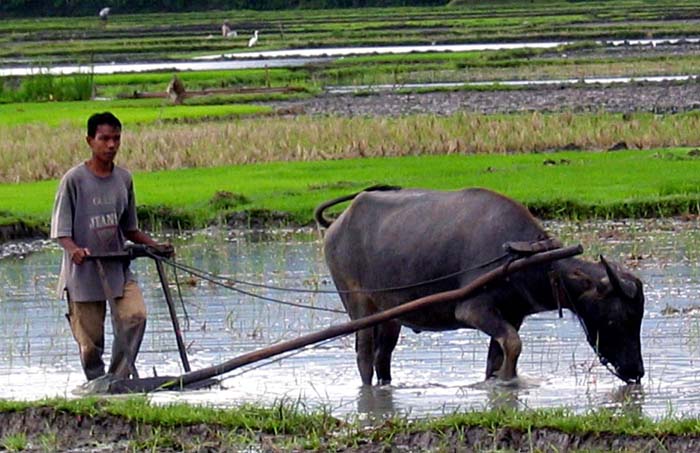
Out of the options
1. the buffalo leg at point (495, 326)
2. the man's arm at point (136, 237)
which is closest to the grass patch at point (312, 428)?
the buffalo leg at point (495, 326)

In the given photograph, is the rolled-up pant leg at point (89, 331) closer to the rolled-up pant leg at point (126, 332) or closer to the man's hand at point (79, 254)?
the rolled-up pant leg at point (126, 332)

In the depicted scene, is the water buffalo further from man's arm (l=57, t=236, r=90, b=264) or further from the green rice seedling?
the green rice seedling

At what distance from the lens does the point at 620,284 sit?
7.29 m

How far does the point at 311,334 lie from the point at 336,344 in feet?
6.65

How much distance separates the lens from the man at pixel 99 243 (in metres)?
7.51

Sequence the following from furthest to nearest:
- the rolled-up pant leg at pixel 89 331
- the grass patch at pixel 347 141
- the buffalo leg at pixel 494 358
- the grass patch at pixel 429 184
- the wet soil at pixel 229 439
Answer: the grass patch at pixel 347 141
the grass patch at pixel 429 184
the rolled-up pant leg at pixel 89 331
the buffalo leg at pixel 494 358
the wet soil at pixel 229 439

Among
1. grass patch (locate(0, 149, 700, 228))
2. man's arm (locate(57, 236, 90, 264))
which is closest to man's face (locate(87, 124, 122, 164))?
man's arm (locate(57, 236, 90, 264))

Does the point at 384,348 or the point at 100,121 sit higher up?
the point at 100,121

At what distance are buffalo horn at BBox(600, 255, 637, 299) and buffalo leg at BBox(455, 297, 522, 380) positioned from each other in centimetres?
52

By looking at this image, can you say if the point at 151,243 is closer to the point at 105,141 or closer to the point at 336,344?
the point at 105,141

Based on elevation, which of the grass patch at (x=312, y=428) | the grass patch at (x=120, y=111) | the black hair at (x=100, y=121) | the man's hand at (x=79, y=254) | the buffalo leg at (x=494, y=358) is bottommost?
the grass patch at (x=312, y=428)

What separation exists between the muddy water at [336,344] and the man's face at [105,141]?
4.01ft

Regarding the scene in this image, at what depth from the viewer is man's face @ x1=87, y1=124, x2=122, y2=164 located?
7445 mm

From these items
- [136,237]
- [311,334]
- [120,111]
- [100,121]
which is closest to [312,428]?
[311,334]
